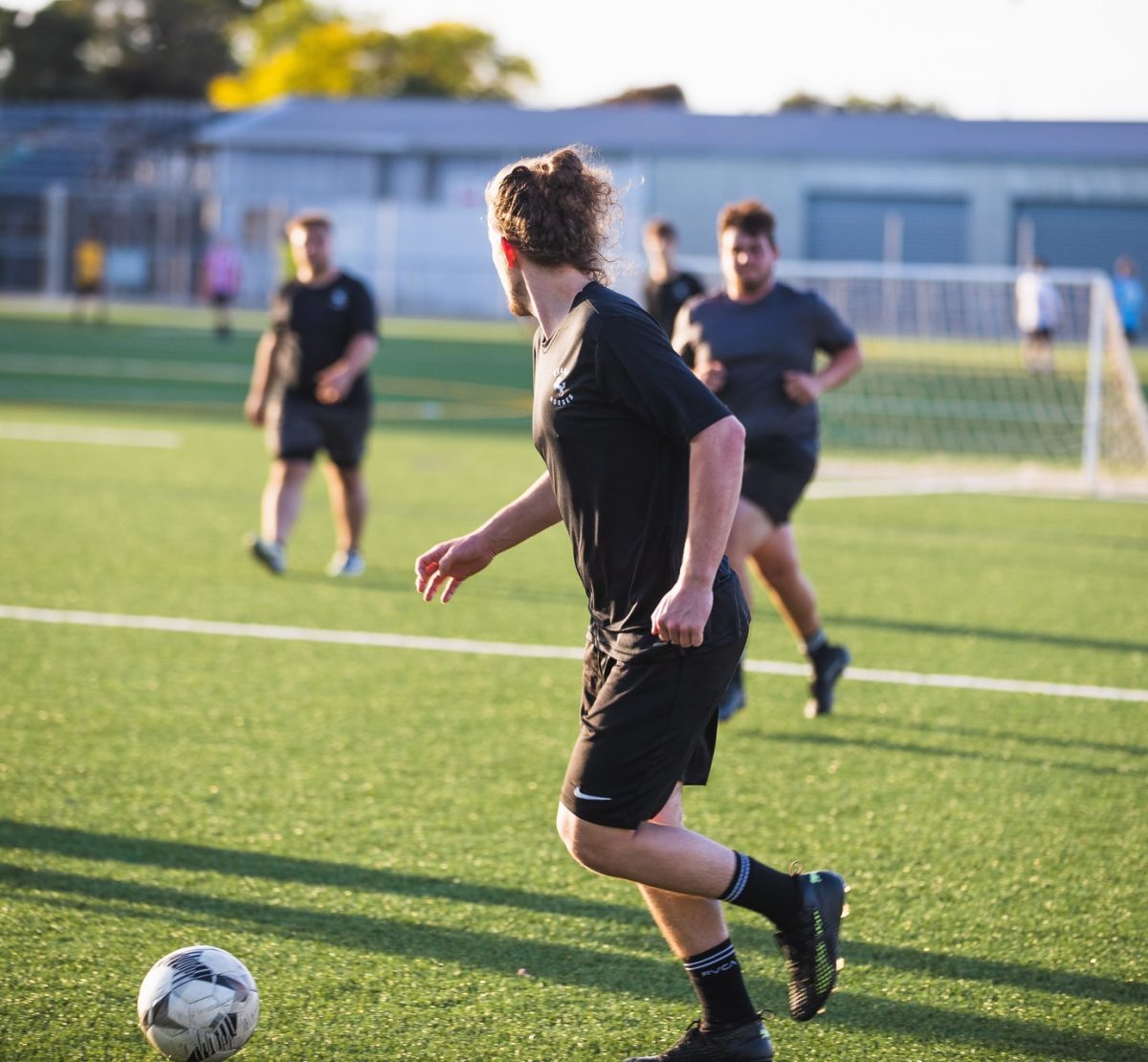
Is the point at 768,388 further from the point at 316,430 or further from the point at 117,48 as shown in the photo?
the point at 117,48

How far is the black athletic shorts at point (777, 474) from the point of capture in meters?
6.68

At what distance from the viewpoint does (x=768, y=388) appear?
6785 millimetres

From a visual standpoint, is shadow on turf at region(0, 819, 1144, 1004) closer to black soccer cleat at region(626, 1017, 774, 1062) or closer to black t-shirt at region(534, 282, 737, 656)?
black soccer cleat at region(626, 1017, 774, 1062)

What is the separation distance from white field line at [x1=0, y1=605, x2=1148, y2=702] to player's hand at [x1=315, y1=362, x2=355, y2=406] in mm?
1793

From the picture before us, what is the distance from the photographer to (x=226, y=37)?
9244 cm

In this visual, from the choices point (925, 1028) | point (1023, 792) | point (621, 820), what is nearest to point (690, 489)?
point (621, 820)

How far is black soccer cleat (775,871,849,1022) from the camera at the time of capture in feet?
11.7

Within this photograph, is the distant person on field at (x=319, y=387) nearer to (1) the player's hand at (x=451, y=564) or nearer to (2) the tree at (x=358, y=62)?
(1) the player's hand at (x=451, y=564)

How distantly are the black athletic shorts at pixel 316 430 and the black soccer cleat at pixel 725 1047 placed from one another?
21.4ft

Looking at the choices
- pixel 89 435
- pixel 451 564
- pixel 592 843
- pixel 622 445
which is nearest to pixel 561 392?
pixel 622 445

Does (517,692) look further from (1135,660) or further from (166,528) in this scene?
(166,528)

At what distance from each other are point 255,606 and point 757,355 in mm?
3446

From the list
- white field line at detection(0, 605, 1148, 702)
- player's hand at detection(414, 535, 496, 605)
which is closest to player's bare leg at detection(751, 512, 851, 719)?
white field line at detection(0, 605, 1148, 702)

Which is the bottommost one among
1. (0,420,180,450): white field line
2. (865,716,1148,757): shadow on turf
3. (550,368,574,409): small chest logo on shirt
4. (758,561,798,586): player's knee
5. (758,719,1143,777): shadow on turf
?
(758,719,1143,777): shadow on turf
